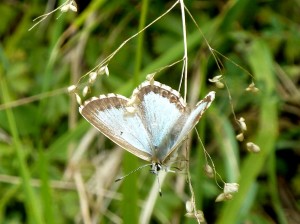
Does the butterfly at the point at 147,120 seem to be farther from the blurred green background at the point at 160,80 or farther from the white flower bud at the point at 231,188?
the blurred green background at the point at 160,80

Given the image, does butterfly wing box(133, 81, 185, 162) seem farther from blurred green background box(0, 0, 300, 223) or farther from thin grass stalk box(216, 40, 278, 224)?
blurred green background box(0, 0, 300, 223)

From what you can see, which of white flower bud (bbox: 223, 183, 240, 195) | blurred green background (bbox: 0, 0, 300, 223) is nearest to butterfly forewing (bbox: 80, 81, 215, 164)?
white flower bud (bbox: 223, 183, 240, 195)

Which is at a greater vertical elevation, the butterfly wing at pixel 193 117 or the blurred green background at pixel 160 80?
the butterfly wing at pixel 193 117

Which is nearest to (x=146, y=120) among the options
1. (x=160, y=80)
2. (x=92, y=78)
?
(x=92, y=78)

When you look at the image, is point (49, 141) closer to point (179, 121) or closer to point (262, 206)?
point (262, 206)

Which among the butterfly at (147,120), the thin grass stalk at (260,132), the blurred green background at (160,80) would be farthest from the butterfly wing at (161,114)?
the blurred green background at (160,80)

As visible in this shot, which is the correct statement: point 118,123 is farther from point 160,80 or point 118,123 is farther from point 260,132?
point 160,80

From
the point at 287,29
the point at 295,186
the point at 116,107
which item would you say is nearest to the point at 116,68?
the point at 287,29
